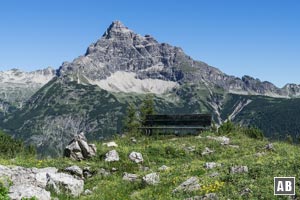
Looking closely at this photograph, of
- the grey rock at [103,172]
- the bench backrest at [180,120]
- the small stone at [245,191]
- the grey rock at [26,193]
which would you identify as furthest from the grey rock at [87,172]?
the bench backrest at [180,120]

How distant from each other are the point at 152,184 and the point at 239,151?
14528 millimetres

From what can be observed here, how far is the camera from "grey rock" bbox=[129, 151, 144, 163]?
110ft

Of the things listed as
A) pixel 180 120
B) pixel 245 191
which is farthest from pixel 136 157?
Result: pixel 180 120

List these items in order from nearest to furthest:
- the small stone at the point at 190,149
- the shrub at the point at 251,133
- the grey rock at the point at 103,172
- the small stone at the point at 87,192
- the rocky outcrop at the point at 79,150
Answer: the small stone at the point at 87,192 < the grey rock at the point at 103,172 < the rocky outcrop at the point at 79,150 < the small stone at the point at 190,149 < the shrub at the point at 251,133

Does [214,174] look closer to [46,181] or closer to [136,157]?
[46,181]

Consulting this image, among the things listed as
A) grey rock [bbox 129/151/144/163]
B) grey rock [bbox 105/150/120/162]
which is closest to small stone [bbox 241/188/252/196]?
grey rock [bbox 129/151/144/163]

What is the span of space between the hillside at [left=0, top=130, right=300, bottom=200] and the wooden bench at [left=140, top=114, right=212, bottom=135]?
9353mm

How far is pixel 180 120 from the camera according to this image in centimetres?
5406

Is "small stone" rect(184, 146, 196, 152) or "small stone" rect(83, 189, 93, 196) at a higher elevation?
"small stone" rect(184, 146, 196, 152)

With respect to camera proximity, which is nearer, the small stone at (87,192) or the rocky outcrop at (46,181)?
the rocky outcrop at (46,181)

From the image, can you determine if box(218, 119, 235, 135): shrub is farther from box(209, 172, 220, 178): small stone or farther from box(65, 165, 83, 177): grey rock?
box(209, 172, 220, 178): small stone

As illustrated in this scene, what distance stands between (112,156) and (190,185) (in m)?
13.2

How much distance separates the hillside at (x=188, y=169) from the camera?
19750mm

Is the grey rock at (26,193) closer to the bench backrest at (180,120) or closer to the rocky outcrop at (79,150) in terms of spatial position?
the rocky outcrop at (79,150)
